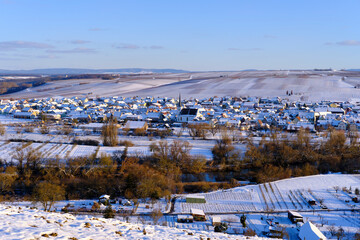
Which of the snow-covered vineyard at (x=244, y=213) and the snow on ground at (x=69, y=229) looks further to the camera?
the snow-covered vineyard at (x=244, y=213)

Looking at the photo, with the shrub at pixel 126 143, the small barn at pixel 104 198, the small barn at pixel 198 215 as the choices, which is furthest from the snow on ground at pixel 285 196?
the shrub at pixel 126 143

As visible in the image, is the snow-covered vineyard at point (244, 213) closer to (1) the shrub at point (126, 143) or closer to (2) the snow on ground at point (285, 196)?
(2) the snow on ground at point (285, 196)

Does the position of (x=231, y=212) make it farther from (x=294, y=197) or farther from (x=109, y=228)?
(x=109, y=228)

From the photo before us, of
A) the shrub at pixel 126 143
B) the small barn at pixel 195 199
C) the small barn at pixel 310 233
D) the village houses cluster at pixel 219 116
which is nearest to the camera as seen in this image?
the small barn at pixel 310 233

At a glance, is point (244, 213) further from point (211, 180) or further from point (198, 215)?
point (211, 180)

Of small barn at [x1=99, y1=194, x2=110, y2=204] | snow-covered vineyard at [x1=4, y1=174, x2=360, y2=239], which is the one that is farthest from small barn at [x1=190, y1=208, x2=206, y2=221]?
small barn at [x1=99, y1=194, x2=110, y2=204]

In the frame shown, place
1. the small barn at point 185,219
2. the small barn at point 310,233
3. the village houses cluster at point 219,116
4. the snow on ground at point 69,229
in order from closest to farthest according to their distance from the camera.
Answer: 1. the snow on ground at point 69,229
2. the small barn at point 310,233
3. the small barn at point 185,219
4. the village houses cluster at point 219,116

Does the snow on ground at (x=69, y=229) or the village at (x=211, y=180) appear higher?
the snow on ground at (x=69, y=229)
